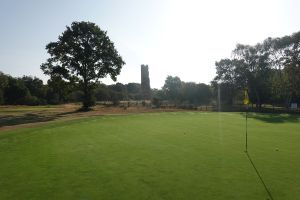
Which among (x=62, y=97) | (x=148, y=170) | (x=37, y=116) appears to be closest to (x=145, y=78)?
(x=62, y=97)

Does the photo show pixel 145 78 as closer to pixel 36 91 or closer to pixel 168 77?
pixel 168 77

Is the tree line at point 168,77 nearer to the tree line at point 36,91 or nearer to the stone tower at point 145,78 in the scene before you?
the tree line at point 36,91

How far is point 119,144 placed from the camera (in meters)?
17.4

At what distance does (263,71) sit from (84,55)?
4296cm

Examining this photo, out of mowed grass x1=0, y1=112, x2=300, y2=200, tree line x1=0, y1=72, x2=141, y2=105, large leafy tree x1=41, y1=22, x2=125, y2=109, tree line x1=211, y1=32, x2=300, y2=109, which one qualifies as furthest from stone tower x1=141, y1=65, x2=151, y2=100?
mowed grass x1=0, y1=112, x2=300, y2=200

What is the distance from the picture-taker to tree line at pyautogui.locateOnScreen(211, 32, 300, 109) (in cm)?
6788

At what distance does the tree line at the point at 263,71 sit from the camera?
67875 millimetres

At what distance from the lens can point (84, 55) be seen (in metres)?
56.2

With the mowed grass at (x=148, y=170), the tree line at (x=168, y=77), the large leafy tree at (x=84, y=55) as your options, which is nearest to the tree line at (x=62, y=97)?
the tree line at (x=168, y=77)

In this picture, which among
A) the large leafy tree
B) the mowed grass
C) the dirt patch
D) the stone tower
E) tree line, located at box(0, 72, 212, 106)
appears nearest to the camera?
the mowed grass

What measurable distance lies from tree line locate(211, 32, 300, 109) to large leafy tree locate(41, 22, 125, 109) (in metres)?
33.9

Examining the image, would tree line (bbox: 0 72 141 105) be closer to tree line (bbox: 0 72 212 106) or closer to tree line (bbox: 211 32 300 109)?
tree line (bbox: 0 72 212 106)

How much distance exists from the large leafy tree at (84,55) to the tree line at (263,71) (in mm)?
33878

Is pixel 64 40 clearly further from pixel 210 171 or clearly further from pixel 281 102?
pixel 281 102
